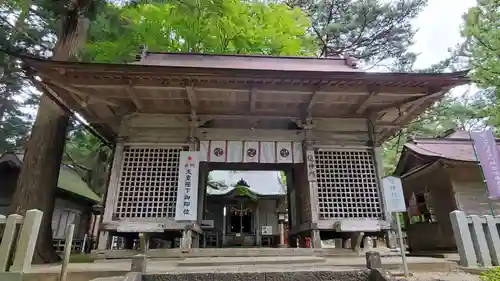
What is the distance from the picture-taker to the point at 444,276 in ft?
15.3

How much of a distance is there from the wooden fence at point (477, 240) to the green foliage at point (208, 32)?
9.22 m

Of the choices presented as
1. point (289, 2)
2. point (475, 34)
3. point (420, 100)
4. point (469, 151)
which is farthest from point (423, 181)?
point (289, 2)

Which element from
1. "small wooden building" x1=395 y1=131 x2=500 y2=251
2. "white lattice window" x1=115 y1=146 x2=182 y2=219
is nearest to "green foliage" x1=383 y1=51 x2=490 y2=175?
"small wooden building" x1=395 y1=131 x2=500 y2=251

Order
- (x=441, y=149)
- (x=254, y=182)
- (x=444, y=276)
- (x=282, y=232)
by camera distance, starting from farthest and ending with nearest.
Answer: (x=254, y=182) < (x=282, y=232) < (x=441, y=149) < (x=444, y=276)

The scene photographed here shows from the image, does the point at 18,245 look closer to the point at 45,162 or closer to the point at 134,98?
the point at 45,162

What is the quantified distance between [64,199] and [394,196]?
14.4m

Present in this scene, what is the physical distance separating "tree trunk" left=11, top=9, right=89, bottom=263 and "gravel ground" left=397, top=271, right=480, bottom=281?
772cm

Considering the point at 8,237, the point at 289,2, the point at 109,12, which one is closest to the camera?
the point at 8,237

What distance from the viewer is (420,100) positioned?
7.79 metres

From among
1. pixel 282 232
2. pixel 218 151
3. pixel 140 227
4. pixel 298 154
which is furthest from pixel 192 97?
pixel 282 232

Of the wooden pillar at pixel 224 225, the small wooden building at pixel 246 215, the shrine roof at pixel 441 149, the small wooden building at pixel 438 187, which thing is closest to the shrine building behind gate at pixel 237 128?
the shrine roof at pixel 441 149

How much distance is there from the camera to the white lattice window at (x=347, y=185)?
800cm

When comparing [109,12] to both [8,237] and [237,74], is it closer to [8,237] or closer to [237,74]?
[237,74]

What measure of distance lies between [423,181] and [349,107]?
5.20m
